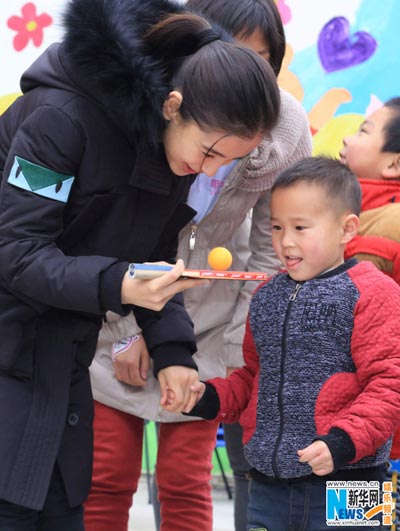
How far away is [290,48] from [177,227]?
2.42m

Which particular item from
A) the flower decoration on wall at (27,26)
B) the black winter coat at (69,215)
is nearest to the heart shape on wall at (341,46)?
the flower decoration on wall at (27,26)

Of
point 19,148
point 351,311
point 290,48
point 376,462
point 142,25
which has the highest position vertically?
point 290,48

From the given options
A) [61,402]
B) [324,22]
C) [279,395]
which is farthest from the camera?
[324,22]

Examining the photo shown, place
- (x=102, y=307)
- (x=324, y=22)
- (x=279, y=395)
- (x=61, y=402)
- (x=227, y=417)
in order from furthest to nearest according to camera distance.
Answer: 1. (x=324, y=22)
2. (x=227, y=417)
3. (x=279, y=395)
4. (x=61, y=402)
5. (x=102, y=307)

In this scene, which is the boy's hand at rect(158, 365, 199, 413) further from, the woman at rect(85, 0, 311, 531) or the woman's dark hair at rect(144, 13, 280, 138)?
the woman's dark hair at rect(144, 13, 280, 138)

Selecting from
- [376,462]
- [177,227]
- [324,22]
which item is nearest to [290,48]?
[324,22]

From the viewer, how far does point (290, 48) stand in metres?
3.99

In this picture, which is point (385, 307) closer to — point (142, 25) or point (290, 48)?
point (142, 25)

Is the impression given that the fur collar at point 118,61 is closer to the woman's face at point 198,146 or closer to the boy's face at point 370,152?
the woman's face at point 198,146

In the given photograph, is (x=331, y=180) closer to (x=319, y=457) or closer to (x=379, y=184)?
(x=379, y=184)

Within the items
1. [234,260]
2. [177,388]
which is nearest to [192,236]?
[234,260]

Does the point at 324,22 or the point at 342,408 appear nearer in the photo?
the point at 342,408

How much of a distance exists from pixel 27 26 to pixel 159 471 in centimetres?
259

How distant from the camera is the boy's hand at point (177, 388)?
1.77 metres
